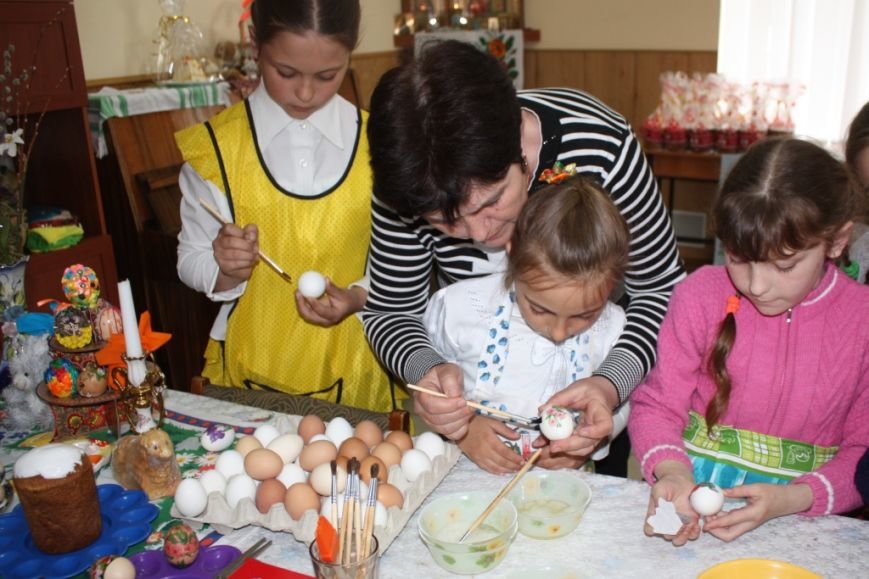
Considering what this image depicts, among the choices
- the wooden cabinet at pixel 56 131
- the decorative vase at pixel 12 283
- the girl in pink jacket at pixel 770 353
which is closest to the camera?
the girl in pink jacket at pixel 770 353

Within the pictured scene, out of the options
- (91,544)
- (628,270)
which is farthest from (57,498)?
(628,270)

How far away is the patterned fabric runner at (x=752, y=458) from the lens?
143cm

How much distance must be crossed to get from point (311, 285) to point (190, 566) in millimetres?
715

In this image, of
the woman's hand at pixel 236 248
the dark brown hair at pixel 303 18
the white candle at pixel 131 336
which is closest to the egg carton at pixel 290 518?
the white candle at pixel 131 336

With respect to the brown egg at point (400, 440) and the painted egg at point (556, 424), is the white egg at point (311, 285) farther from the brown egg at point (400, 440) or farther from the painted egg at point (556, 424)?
the painted egg at point (556, 424)

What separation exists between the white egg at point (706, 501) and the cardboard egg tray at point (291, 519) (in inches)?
15.4

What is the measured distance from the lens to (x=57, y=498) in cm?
115

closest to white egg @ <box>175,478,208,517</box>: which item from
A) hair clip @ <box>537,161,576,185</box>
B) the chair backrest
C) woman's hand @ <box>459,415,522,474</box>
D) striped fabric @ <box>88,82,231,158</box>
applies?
woman's hand @ <box>459,415,522,474</box>

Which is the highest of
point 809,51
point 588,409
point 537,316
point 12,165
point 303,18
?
point 303,18

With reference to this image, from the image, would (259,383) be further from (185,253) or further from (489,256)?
(489,256)

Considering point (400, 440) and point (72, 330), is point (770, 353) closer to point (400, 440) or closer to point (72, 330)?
point (400, 440)

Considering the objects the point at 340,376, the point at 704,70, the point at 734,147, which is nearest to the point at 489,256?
the point at 340,376

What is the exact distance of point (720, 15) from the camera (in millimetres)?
4617

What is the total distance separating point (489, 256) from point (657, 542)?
67 cm
